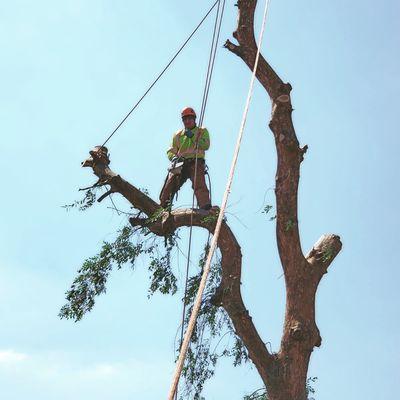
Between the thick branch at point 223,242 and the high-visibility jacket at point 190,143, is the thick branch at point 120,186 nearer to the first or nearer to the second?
the thick branch at point 223,242

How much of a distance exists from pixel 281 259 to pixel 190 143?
4.92ft

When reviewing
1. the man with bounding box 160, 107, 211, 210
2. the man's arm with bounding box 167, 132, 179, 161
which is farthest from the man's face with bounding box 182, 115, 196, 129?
the man's arm with bounding box 167, 132, 179, 161

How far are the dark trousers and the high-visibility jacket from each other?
0.26ft

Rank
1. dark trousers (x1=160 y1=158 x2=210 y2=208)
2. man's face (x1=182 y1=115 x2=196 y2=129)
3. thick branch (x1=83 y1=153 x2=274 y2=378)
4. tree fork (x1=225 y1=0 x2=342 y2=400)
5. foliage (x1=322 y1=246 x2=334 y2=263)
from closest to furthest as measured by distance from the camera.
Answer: tree fork (x1=225 y1=0 x2=342 y2=400), thick branch (x1=83 y1=153 x2=274 y2=378), foliage (x1=322 y1=246 x2=334 y2=263), dark trousers (x1=160 y1=158 x2=210 y2=208), man's face (x1=182 y1=115 x2=196 y2=129)

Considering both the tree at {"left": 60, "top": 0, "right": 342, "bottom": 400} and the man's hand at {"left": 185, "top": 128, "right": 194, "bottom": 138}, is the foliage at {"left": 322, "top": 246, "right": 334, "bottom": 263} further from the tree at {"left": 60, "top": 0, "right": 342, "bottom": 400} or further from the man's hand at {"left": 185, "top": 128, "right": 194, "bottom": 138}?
the man's hand at {"left": 185, "top": 128, "right": 194, "bottom": 138}

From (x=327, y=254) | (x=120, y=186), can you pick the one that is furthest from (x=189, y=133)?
(x=327, y=254)

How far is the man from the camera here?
6859 mm

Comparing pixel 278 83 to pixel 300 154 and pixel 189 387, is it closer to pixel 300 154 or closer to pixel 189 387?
pixel 300 154

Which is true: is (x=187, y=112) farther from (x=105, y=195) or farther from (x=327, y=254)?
(x=327, y=254)

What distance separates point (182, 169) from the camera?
6.93 meters

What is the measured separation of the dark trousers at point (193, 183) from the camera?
6766mm

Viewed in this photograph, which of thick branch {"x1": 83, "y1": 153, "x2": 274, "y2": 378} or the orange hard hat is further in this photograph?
the orange hard hat

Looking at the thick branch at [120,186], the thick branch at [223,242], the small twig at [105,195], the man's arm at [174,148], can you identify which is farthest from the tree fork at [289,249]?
the small twig at [105,195]

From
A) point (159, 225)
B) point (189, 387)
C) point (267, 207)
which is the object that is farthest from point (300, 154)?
point (189, 387)
